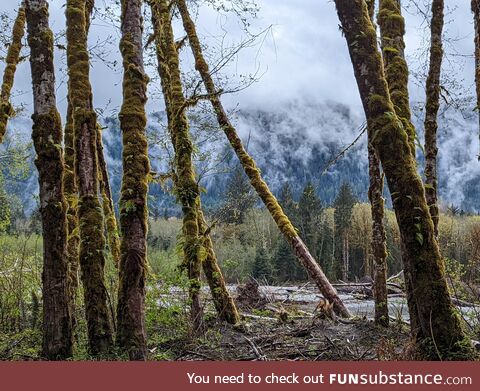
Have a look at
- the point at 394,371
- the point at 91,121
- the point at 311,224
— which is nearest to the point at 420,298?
the point at 394,371

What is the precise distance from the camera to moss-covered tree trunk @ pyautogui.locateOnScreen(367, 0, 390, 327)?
9859mm

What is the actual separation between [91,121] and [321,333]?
19.0 feet

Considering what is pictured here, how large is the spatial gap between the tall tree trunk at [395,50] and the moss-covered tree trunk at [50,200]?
15.1 ft

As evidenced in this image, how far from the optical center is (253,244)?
6406 centimetres

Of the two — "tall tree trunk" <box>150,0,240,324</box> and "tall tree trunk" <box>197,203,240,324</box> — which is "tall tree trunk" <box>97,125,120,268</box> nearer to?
"tall tree trunk" <box>150,0,240,324</box>

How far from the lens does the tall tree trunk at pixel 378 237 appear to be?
388 inches

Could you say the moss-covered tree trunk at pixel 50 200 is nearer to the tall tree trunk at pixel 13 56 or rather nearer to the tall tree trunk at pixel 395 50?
the tall tree trunk at pixel 395 50

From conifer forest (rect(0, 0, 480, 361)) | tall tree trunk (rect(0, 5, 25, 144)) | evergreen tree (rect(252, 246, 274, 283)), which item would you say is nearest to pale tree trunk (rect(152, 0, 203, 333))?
conifer forest (rect(0, 0, 480, 361))

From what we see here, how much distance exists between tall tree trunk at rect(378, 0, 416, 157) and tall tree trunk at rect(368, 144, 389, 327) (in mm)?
2925

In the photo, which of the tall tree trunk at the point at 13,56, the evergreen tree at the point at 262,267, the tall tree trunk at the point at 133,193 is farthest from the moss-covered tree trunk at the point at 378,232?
the evergreen tree at the point at 262,267

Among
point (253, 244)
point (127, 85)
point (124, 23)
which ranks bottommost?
point (253, 244)

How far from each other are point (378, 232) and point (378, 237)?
10cm

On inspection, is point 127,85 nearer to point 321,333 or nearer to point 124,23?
point 124,23

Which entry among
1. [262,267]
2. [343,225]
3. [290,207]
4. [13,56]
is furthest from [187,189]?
[290,207]
